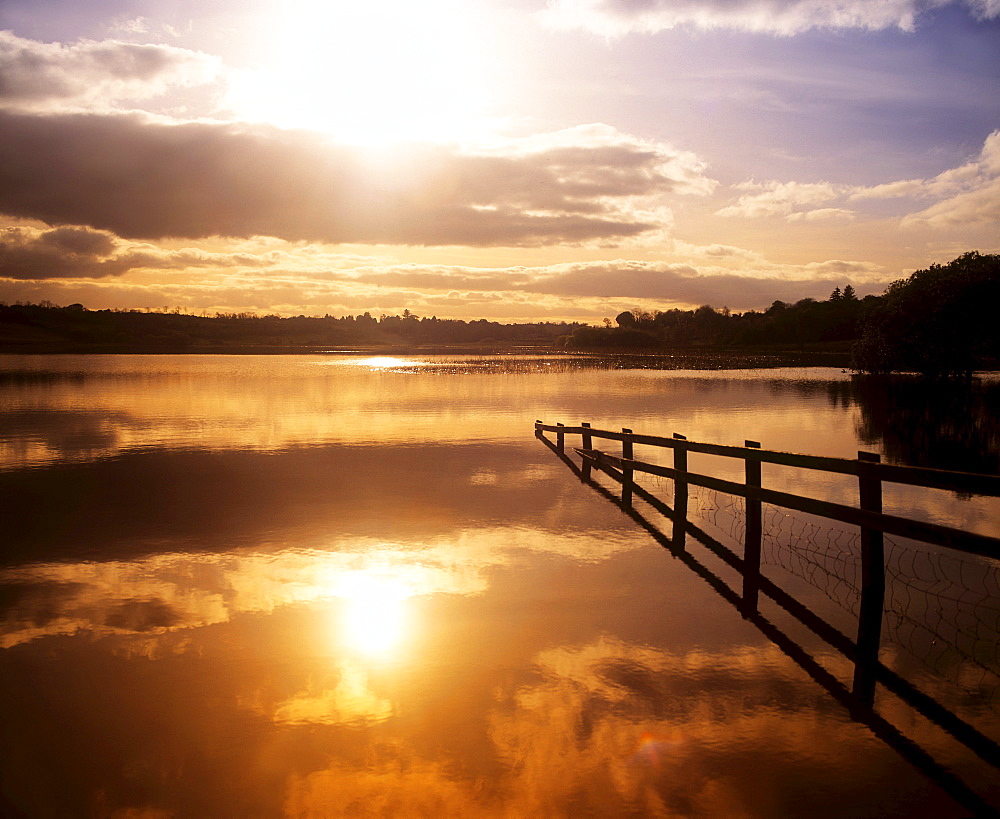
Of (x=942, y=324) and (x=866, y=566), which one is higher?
(x=942, y=324)

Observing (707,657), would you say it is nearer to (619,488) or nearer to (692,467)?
(619,488)

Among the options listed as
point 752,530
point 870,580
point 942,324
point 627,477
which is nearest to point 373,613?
point 752,530

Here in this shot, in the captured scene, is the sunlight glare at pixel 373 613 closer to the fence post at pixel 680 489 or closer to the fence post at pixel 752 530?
the fence post at pixel 752 530

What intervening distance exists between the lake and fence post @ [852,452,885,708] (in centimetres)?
20

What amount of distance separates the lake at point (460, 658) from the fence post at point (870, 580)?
0.20 metres

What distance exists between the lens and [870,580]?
10250mm

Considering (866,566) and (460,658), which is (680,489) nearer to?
(866,566)

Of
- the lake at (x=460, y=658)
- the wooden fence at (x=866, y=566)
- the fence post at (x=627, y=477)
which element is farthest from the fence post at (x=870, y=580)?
the fence post at (x=627, y=477)

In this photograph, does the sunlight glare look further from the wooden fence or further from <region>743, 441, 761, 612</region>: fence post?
→ <region>743, 441, 761, 612</region>: fence post

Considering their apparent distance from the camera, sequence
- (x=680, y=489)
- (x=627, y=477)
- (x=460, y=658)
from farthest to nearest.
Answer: (x=627, y=477) < (x=680, y=489) < (x=460, y=658)

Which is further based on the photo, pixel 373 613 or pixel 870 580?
pixel 373 613

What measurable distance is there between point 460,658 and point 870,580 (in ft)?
18.6

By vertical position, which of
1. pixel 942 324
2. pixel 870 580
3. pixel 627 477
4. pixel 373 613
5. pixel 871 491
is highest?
pixel 942 324

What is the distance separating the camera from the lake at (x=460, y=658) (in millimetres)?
6258
